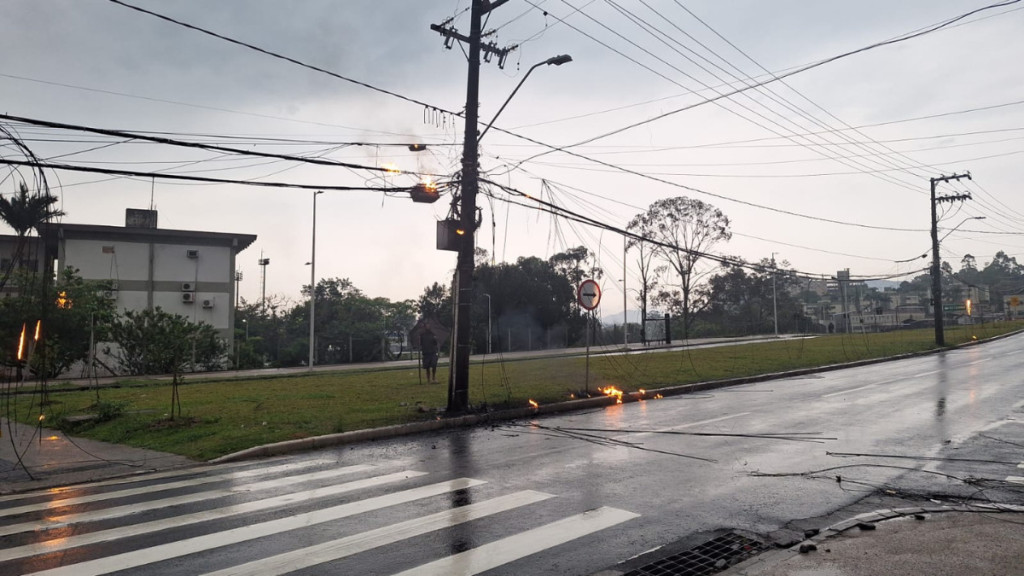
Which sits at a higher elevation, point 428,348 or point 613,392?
point 428,348

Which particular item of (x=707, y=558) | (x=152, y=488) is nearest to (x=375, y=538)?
(x=707, y=558)

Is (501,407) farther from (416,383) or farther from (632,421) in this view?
(416,383)

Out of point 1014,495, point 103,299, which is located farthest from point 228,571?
point 103,299

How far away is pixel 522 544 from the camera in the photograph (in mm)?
5262

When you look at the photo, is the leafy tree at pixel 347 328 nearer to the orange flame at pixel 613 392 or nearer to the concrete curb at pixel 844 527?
the orange flame at pixel 613 392

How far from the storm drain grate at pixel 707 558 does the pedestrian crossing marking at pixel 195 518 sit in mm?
3795

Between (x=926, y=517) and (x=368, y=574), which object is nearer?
(x=368, y=574)

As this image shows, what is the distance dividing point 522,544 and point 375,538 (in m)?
1.29

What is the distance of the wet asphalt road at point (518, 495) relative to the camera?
5121 mm

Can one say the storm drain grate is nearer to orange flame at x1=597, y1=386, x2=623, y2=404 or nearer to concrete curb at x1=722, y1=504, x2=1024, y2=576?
concrete curb at x1=722, y1=504, x2=1024, y2=576

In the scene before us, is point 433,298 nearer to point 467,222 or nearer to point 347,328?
point 347,328

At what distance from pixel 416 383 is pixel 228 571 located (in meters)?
14.9

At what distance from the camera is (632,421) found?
12.1 meters

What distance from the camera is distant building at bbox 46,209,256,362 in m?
38.5
